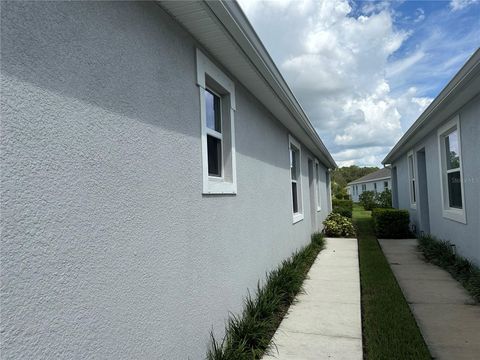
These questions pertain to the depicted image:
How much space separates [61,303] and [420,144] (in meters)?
11.7

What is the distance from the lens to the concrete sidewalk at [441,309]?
3854 millimetres

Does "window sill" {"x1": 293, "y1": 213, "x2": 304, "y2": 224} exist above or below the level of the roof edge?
below

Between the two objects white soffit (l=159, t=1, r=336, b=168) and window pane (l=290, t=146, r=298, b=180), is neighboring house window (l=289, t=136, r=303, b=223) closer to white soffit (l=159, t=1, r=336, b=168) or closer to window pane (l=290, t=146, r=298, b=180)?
window pane (l=290, t=146, r=298, b=180)

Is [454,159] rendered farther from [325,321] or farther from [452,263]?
[325,321]

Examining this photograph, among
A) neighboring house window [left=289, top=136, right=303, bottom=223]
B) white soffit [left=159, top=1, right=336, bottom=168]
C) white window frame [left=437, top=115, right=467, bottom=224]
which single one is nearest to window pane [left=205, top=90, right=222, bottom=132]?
white soffit [left=159, top=1, right=336, bottom=168]

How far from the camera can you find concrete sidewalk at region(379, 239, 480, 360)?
385 cm

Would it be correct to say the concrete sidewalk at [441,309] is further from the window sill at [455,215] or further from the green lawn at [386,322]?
the window sill at [455,215]

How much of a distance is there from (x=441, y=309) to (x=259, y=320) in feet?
9.27

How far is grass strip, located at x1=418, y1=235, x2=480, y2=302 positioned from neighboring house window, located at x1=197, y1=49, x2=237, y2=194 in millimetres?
4424

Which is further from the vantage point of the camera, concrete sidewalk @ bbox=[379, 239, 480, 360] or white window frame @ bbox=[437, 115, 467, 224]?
white window frame @ bbox=[437, 115, 467, 224]

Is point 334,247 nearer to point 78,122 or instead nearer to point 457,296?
point 457,296

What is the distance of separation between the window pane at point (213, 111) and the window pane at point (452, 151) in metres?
5.91

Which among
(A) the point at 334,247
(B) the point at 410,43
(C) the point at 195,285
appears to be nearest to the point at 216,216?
(C) the point at 195,285

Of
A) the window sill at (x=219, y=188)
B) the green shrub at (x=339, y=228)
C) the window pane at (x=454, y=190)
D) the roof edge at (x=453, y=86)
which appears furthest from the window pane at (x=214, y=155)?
the green shrub at (x=339, y=228)
